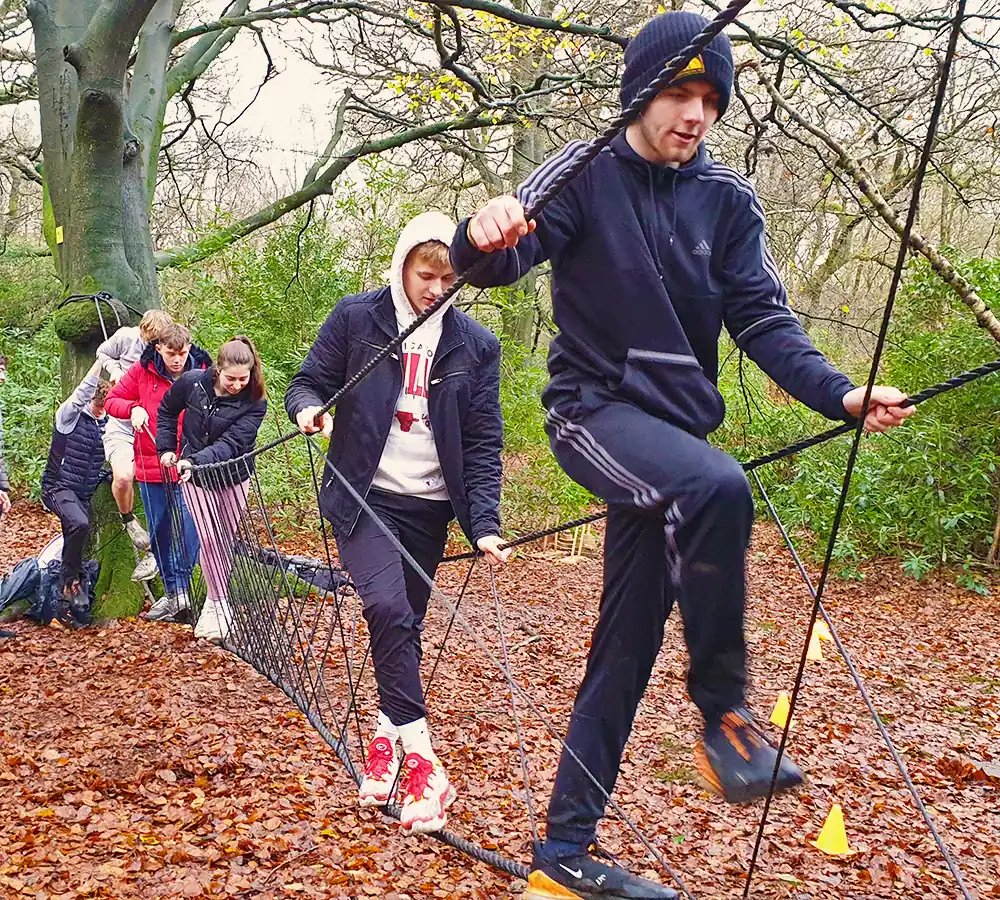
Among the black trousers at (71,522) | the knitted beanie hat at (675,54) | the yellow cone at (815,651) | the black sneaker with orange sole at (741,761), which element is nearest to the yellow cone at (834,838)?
the black sneaker with orange sole at (741,761)

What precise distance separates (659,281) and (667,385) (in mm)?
155

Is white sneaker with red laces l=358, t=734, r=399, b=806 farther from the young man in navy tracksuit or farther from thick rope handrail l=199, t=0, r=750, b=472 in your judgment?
thick rope handrail l=199, t=0, r=750, b=472

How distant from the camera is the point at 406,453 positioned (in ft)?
7.48

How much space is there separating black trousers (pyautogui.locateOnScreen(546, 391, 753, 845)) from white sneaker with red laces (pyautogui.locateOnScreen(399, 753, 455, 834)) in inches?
19.1

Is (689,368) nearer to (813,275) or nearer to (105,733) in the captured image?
(105,733)

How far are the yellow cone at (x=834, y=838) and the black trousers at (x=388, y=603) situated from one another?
1.68m

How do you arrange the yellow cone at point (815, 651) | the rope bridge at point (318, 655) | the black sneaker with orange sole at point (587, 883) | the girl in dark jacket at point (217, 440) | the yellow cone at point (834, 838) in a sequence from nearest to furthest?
the black sneaker with orange sole at point (587, 883) → the rope bridge at point (318, 655) → the yellow cone at point (834, 838) → the girl in dark jacket at point (217, 440) → the yellow cone at point (815, 651)

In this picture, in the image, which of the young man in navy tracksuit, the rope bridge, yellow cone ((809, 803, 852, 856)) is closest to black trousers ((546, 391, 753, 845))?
the young man in navy tracksuit

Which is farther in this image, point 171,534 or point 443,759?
point 171,534

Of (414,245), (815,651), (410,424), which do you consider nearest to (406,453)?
(410,424)

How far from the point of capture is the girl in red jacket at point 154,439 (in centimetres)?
406

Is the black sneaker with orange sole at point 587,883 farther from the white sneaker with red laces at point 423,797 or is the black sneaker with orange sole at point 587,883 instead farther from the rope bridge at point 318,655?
the rope bridge at point 318,655

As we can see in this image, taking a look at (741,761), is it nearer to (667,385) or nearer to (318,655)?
(667,385)

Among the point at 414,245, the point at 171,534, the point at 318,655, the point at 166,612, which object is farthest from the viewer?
the point at 318,655
